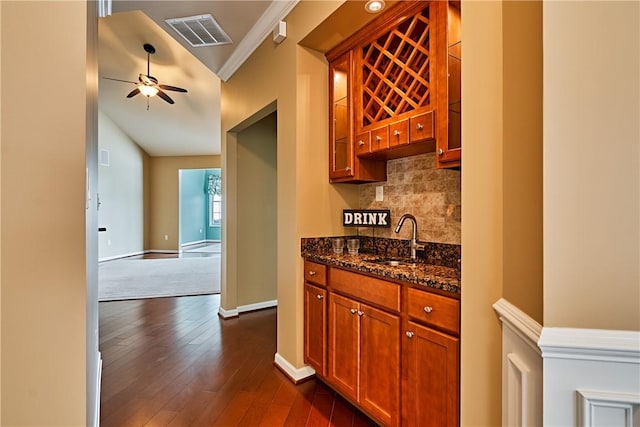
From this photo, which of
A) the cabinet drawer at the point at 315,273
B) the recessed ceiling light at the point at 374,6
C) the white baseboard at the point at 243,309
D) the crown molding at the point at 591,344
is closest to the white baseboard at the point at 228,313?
the white baseboard at the point at 243,309

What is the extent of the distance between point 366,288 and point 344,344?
1.39ft

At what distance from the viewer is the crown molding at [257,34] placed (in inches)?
92.6

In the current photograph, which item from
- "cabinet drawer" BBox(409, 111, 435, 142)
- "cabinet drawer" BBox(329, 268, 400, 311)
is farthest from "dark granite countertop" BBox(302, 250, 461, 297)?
"cabinet drawer" BBox(409, 111, 435, 142)

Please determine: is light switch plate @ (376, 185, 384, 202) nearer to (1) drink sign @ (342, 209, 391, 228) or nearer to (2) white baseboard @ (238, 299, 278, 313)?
(1) drink sign @ (342, 209, 391, 228)

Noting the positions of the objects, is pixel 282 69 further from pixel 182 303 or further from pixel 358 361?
pixel 182 303

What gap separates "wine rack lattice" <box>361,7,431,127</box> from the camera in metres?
1.73

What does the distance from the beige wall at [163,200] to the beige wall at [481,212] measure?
9.09 metres

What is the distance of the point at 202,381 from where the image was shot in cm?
221

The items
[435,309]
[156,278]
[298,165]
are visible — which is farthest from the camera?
[156,278]

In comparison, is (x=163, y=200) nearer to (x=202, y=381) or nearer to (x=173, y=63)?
(x=173, y=63)

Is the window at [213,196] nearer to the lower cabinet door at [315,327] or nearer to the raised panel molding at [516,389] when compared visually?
the lower cabinet door at [315,327]

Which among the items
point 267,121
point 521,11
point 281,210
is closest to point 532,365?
point 521,11

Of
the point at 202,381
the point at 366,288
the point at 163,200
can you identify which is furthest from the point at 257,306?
the point at 163,200

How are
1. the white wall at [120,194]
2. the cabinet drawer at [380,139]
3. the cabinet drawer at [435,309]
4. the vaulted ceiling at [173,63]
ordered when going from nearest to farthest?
the cabinet drawer at [435,309] < the cabinet drawer at [380,139] < the vaulted ceiling at [173,63] < the white wall at [120,194]
